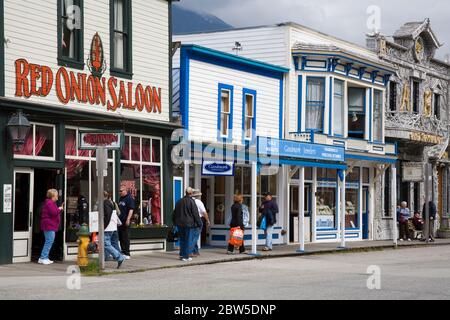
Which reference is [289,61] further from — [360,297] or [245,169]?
[360,297]

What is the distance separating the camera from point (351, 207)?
36156 millimetres

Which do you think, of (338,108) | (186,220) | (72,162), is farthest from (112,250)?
(338,108)

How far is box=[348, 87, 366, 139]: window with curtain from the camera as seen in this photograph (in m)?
35.9

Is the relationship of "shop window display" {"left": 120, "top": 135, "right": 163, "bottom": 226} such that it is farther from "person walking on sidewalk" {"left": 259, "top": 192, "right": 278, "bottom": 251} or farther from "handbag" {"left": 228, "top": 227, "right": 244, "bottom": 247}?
"person walking on sidewalk" {"left": 259, "top": 192, "right": 278, "bottom": 251}

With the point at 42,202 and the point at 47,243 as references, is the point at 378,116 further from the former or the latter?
the point at 47,243

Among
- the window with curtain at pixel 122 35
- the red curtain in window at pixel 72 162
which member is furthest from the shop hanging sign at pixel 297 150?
the red curtain in window at pixel 72 162

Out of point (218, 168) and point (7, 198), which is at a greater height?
point (218, 168)

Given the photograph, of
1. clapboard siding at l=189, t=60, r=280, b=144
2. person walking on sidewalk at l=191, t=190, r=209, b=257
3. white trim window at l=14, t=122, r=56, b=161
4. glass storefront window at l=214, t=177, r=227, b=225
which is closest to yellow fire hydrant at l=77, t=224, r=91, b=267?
white trim window at l=14, t=122, r=56, b=161

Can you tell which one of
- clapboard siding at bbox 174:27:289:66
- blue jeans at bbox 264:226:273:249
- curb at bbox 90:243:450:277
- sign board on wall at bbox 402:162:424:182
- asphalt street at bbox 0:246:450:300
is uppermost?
clapboard siding at bbox 174:27:289:66

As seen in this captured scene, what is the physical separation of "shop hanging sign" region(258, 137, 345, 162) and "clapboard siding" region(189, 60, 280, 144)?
7.65 ft

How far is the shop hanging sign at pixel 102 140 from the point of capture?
19.4 metres

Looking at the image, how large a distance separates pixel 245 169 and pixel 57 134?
8.81 meters

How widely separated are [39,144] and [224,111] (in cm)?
849
